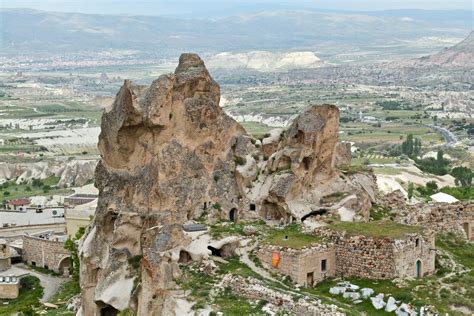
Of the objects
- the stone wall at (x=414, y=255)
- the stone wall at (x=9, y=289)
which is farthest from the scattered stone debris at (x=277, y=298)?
the stone wall at (x=9, y=289)

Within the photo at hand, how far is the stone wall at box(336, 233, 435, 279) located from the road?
9531 centimetres

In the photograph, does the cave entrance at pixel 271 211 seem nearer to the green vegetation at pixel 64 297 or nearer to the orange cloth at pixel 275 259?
the orange cloth at pixel 275 259

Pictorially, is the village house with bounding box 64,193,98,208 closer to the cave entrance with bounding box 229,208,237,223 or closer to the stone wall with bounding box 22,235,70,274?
the stone wall with bounding box 22,235,70,274

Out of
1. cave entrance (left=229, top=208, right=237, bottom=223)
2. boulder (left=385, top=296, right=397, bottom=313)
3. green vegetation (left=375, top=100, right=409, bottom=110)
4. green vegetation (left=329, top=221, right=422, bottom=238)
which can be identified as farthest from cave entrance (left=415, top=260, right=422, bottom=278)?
green vegetation (left=375, top=100, right=409, bottom=110)

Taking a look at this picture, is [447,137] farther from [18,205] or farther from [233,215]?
[233,215]

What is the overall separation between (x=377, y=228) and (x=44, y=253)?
82.9 ft

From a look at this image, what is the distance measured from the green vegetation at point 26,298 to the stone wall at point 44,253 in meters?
1.99

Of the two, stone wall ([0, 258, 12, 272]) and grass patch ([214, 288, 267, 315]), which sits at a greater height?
grass patch ([214, 288, 267, 315])

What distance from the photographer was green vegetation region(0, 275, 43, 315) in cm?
4216

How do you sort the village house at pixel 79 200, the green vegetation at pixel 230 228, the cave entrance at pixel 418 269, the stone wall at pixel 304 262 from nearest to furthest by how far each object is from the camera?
the stone wall at pixel 304 262, the cave entrance at pixel 418 269, the green vegetation at pixel 230 228, the village house at pixel 79 200

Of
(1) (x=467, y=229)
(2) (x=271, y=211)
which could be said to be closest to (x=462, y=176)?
(1) (x=467, y=229)

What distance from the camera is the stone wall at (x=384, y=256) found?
1205 inches

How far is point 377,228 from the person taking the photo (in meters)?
32.3

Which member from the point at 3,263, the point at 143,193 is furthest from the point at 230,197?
the point at 3,263
